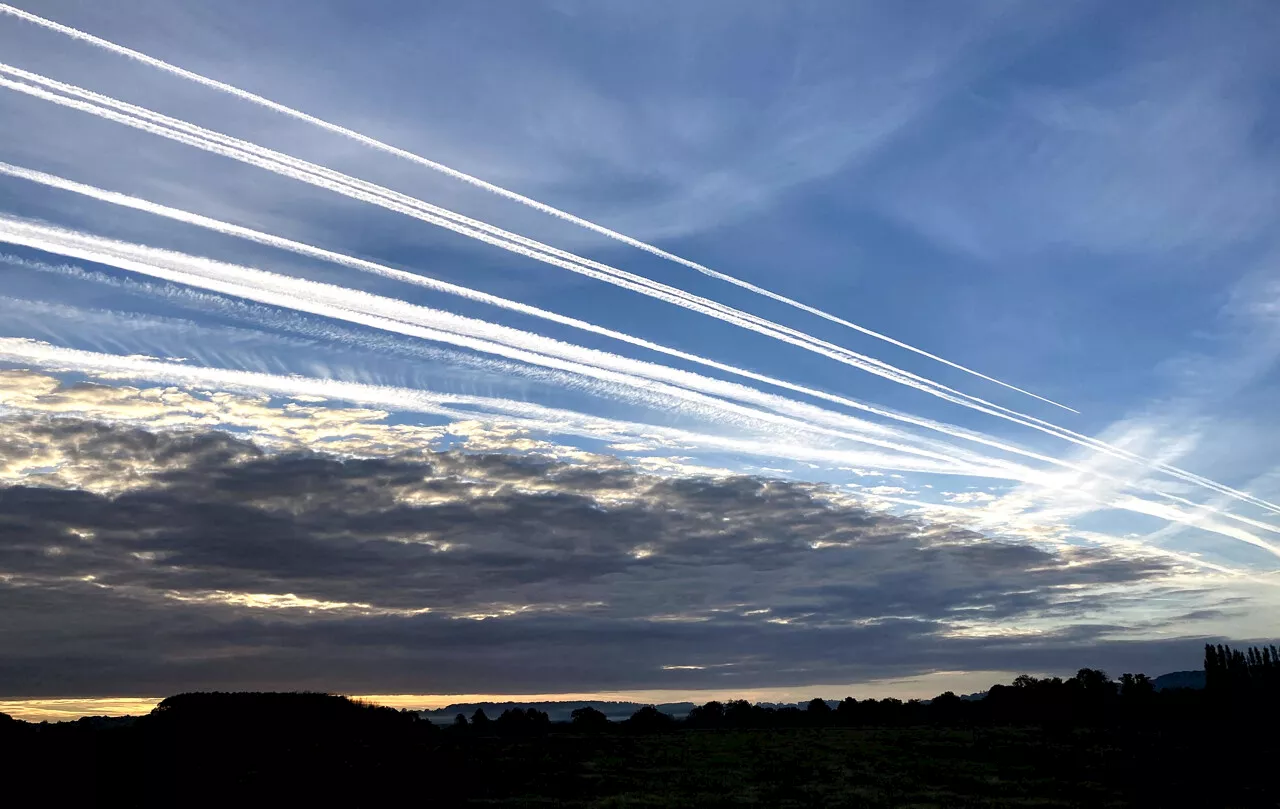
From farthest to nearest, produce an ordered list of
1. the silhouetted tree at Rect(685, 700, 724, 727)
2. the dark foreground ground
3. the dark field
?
the silhouetted tree at Rect(685, 700, 724, 727) < the dark field < the dark foreground ground

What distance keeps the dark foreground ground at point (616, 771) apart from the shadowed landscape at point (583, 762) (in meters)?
0.11

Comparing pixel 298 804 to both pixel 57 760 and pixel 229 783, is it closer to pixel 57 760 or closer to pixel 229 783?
pixel 229 783

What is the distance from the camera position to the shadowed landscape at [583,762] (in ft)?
123

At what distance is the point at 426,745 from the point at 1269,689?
498 ft

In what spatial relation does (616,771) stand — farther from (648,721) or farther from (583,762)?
(648,721)

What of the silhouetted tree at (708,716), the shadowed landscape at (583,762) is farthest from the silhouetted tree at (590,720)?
the silhouetted tree at (708,716)

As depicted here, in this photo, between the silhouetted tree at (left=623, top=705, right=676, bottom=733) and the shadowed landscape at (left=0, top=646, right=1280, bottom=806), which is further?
the silhouetted tree at (left=623, top=705, right=676, bottom=733)

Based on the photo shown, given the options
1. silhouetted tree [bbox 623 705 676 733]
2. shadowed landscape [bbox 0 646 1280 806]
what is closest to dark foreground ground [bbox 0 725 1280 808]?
shadowed landscape [bbox 0 646 1280 806]

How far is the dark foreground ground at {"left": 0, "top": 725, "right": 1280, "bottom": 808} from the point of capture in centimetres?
3653

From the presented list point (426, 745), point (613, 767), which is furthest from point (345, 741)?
point (613, 767)

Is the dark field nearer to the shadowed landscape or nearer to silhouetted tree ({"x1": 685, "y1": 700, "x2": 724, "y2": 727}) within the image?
the shadowed landscape

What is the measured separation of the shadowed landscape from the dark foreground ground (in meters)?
0.11

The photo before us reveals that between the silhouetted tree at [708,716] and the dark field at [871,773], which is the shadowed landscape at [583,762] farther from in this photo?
the silhouetted tree at [708,716]

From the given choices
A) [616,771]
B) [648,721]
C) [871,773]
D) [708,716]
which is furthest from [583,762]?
[708,716]
